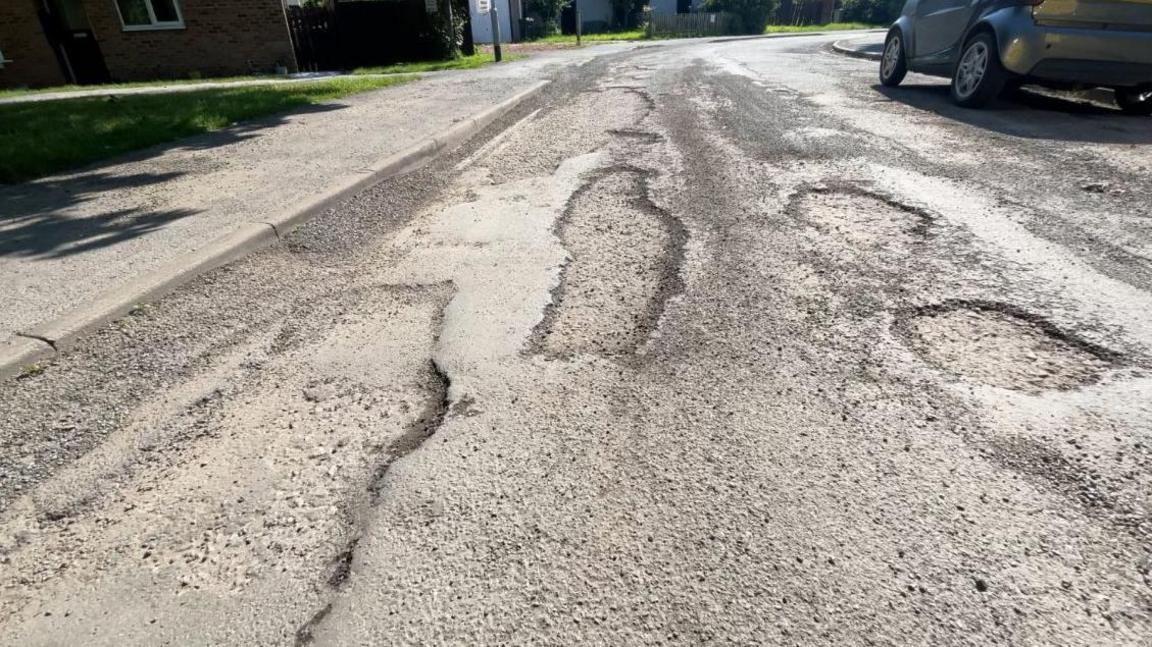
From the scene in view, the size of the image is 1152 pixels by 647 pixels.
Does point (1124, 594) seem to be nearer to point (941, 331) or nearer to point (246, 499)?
point (941, 331)

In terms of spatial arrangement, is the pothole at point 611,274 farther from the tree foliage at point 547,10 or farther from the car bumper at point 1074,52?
the tree foliage at point 547,10

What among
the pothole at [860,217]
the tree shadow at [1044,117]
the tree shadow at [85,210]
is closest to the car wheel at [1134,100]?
the tree shadow at [1044,117]

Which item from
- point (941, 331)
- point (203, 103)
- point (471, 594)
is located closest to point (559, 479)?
point (471, 594)

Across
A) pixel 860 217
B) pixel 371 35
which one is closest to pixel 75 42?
pixel 371 35

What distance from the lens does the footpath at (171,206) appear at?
3182 mm

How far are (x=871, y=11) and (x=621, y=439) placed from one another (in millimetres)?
50435

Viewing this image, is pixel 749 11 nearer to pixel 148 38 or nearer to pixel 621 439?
pixel 148 38

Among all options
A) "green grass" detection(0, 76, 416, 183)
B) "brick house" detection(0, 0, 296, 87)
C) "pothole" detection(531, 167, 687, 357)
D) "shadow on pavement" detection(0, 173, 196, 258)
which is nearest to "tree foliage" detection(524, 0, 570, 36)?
"brick house" detection(0, 0, 296, 87)

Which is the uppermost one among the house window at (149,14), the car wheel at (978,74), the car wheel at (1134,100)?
the house window at (149,14)

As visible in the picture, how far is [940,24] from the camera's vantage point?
26.8ft

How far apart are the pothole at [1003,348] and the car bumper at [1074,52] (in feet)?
17.8

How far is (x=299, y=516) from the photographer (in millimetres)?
1896

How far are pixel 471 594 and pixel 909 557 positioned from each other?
4.04 ft

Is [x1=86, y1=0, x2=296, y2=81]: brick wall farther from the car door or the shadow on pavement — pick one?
the car door
